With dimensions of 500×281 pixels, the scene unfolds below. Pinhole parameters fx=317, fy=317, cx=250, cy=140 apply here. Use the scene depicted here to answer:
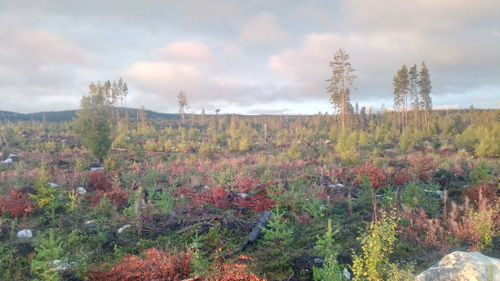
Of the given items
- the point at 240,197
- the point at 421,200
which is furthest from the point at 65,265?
the point at 421,200

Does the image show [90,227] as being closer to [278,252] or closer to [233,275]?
[278,252]

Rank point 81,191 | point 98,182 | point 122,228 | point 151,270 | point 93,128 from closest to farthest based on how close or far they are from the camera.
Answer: point 151,270 → point 122,228 → point 81,191 → point 98,182 → point 93,128

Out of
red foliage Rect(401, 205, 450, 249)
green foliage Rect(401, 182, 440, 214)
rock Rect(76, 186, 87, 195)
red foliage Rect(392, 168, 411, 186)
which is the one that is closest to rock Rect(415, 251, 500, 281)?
red foliage Rect(401, 205, 450, 249)

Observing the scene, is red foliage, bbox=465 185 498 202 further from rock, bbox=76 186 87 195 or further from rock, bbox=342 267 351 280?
rock, bbox=76 186 87 195

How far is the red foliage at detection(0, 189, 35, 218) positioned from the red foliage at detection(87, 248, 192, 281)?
4823 mm

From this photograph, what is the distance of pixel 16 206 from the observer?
8.54 metres

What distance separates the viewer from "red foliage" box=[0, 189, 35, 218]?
8359 mm

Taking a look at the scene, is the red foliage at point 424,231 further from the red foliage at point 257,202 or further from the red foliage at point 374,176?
the red foliage at point 374,176

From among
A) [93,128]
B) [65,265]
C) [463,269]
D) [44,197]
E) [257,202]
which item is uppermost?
[93,128]

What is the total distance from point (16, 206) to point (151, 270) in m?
5.97

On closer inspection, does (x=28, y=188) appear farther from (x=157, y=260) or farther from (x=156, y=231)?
(x=157, y=260)

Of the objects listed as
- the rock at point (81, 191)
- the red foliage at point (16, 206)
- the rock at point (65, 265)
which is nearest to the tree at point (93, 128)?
the rock at point (81, 191)

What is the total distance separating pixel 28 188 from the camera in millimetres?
10172

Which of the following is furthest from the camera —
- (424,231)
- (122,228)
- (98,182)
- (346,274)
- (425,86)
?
(425,86)
